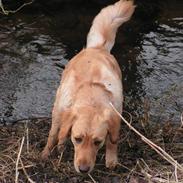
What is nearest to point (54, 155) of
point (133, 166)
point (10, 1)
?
point (133, 166)

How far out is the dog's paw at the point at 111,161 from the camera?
565 centimetres

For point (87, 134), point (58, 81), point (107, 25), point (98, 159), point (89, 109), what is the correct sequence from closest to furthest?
point (87, 134) < point (89, 109) < point (98, 159) < point (107, 25) < point (58, 81)

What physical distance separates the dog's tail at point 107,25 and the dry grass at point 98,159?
1061 mm

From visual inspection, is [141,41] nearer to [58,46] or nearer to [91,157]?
[58,46]

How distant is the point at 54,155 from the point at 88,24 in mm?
3618

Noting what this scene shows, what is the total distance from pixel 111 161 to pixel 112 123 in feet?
1.83

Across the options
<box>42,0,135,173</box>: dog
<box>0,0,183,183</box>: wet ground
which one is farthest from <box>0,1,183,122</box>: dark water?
<box>42,0,135,173</box>: dog

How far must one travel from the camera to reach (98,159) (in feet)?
19.4

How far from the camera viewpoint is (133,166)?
5.73 meters

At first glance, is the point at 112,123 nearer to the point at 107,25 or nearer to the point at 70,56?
the point at 107,25

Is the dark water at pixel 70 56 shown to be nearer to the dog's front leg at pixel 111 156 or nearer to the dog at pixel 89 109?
the dog at pixel 89 109

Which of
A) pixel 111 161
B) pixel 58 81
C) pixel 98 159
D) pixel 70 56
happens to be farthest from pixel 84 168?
pixel 70 56

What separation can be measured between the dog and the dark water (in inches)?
33.1

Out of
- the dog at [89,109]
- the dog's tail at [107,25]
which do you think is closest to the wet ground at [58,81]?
the dog at [89,109]
